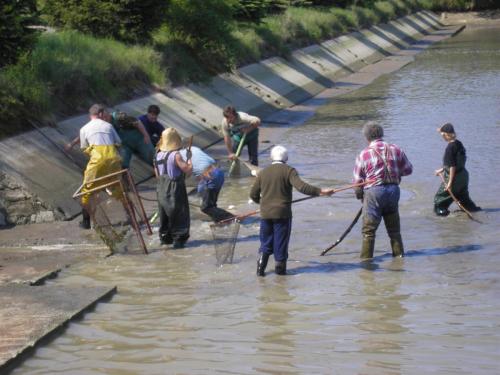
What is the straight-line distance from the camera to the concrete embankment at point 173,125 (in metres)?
9.66

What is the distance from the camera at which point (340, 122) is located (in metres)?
26.7

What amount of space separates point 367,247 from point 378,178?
2.67ft

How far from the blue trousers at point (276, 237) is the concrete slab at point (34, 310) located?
72.4 inches

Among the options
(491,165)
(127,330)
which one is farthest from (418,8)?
(127,330)

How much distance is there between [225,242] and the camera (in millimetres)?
12219

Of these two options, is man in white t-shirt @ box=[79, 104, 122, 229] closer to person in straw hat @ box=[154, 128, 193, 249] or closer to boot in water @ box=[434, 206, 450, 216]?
person in straw hat @ box=[154, 128, 193, 249]

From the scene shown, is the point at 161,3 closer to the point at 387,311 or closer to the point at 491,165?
the point at 491,165

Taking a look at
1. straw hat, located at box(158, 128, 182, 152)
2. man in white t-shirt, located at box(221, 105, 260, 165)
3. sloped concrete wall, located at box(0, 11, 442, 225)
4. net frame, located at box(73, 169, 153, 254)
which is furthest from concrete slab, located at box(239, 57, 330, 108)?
net frame, located at box(73, 169, 153, 254)

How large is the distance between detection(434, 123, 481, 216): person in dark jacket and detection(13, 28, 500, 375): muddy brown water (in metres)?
0.21

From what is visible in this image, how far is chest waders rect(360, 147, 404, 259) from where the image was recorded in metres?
12.0

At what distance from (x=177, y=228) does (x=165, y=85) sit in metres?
11.5

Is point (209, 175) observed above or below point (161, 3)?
below

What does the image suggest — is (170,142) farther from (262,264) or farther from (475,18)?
(475,18)

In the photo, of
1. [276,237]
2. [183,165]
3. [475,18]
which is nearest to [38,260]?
[183,165]
